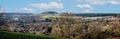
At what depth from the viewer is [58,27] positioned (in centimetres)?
5294

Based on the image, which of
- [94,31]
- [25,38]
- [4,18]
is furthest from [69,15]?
[25,38]

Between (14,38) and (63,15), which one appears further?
(63,15)

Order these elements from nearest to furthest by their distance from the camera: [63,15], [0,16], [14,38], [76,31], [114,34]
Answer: [14,38]
[0,16]
[114,34]
[76,31]
[63,15]

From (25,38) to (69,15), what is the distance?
39965 mm

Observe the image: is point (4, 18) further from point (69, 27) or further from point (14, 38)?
point (14, 38)

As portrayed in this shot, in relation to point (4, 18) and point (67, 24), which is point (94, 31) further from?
point (4, 18)

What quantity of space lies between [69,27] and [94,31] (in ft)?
27.1

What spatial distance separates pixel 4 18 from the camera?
44.5m

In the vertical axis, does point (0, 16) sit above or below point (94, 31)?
above

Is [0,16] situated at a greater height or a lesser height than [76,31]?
greater

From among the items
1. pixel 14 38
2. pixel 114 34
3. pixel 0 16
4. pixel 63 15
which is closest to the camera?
pixel 14 38

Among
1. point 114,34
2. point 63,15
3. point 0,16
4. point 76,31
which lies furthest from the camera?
point 63,15

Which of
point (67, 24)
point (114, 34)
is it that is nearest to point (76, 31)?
point (67, 24)

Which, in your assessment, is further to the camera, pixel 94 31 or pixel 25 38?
pixel 94 31
